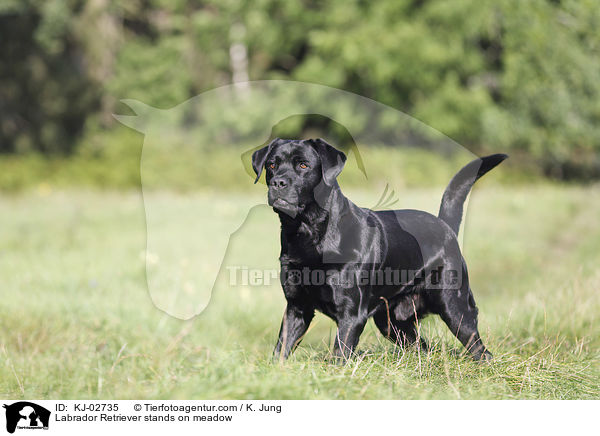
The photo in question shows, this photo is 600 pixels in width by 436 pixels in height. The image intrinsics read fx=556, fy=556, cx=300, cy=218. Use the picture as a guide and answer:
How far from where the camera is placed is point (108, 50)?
21.6m

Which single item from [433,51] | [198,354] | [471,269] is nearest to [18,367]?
[198,354]

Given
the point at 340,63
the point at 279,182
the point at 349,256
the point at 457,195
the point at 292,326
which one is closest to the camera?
the point at 279,182

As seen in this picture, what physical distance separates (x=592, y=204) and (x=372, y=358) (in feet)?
34.8

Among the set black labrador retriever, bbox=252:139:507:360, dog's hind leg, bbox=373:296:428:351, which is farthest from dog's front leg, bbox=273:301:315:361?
dog's hind leg, bbox=373:296:428:351

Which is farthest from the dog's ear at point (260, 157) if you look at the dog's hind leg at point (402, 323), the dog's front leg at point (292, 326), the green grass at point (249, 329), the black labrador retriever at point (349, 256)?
the dog's hind leg at point (402, 323)

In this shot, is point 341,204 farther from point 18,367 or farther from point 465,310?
point 18,367

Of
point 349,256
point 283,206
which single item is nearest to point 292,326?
point 349,256

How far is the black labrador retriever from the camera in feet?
8.20

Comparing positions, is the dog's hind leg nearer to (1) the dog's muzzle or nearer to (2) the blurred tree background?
(1) the dog's muzzle

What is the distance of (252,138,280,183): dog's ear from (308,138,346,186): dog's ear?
231 mm

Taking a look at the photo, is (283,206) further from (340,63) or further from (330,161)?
(340,63)

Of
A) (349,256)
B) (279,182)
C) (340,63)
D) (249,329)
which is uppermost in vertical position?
(340,63)

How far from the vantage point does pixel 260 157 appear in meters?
2.60

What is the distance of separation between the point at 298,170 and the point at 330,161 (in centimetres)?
15
